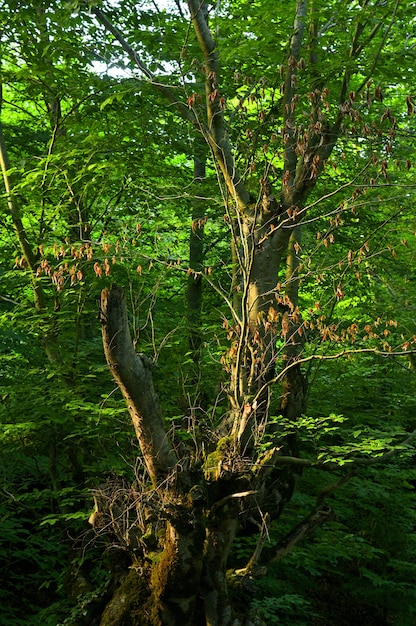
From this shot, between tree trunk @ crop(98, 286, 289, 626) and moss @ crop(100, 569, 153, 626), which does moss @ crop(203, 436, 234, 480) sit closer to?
tree trunk @ crop(98, 286, 289, 626)

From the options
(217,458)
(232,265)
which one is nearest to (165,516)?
(217,458)

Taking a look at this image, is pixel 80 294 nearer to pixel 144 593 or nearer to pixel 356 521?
pixel 144 593

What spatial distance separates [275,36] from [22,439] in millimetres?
5255

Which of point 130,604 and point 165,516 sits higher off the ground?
A: point 165,516

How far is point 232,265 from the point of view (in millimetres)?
6961

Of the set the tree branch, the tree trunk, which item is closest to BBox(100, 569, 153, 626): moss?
the tree trunk

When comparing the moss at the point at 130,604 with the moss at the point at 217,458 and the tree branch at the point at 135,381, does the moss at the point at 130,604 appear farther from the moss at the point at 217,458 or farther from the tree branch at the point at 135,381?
the moss at the point at 217,458

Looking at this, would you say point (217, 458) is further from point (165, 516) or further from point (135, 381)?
point (135, 381)

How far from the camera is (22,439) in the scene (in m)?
6.86

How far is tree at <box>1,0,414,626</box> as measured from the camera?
196 inches

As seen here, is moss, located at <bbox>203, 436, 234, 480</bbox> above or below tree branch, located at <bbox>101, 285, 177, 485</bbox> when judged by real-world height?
below

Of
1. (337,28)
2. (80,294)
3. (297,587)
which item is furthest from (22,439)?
(337,28)

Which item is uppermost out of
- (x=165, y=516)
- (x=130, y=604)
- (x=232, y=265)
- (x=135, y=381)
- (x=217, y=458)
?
(x=232, y=265)

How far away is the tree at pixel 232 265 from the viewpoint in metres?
4.98
